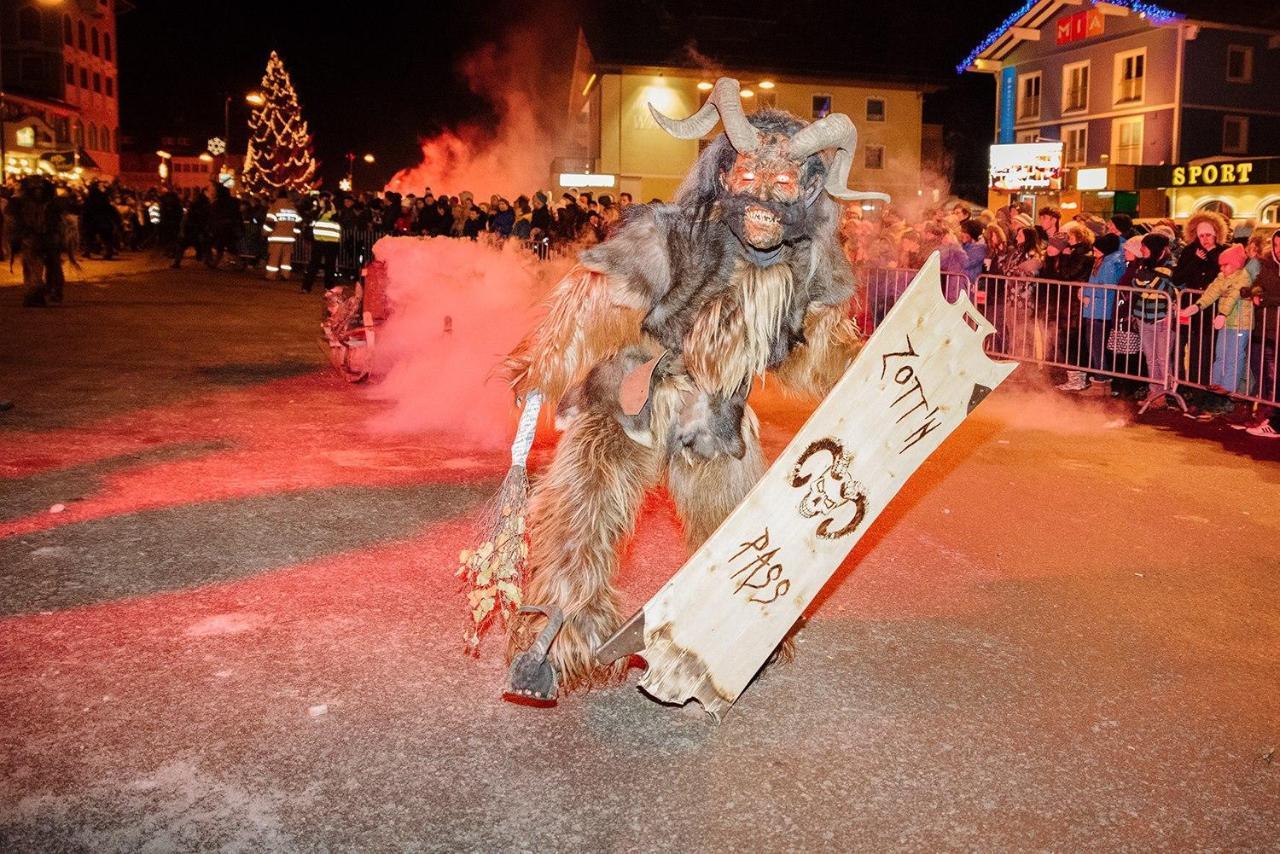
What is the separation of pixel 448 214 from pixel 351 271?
3.36 metres

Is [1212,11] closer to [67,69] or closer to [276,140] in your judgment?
[276,140]

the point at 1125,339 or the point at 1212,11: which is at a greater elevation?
the point at 1212,11

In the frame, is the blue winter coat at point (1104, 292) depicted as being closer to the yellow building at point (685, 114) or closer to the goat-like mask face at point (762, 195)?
the goat-like mask face at point (762, 195)

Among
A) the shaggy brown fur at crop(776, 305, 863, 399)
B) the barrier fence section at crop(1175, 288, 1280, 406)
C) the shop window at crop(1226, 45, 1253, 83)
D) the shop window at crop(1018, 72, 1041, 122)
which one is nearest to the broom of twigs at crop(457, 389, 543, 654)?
the shaggy brown fur at crop(776, 305, 863, 399)

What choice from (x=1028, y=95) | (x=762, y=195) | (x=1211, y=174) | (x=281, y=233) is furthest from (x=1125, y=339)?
(x=1028, y=95)

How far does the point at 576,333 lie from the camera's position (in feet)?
13.0

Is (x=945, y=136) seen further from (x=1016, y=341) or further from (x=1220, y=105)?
(x=1016, y=341)

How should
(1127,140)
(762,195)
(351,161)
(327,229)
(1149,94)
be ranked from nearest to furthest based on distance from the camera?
(762,195)
(327,229)
(1149,94)
(1127,140)
(351,161)

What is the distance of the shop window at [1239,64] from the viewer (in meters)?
37.4

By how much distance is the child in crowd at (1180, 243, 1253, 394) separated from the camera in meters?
9.77

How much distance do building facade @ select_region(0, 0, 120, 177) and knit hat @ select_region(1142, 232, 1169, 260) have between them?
45.4m

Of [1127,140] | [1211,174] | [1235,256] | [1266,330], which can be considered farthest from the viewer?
[1127,140]

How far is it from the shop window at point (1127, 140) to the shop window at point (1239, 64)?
2.91m

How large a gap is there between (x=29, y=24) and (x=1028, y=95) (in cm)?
4985
